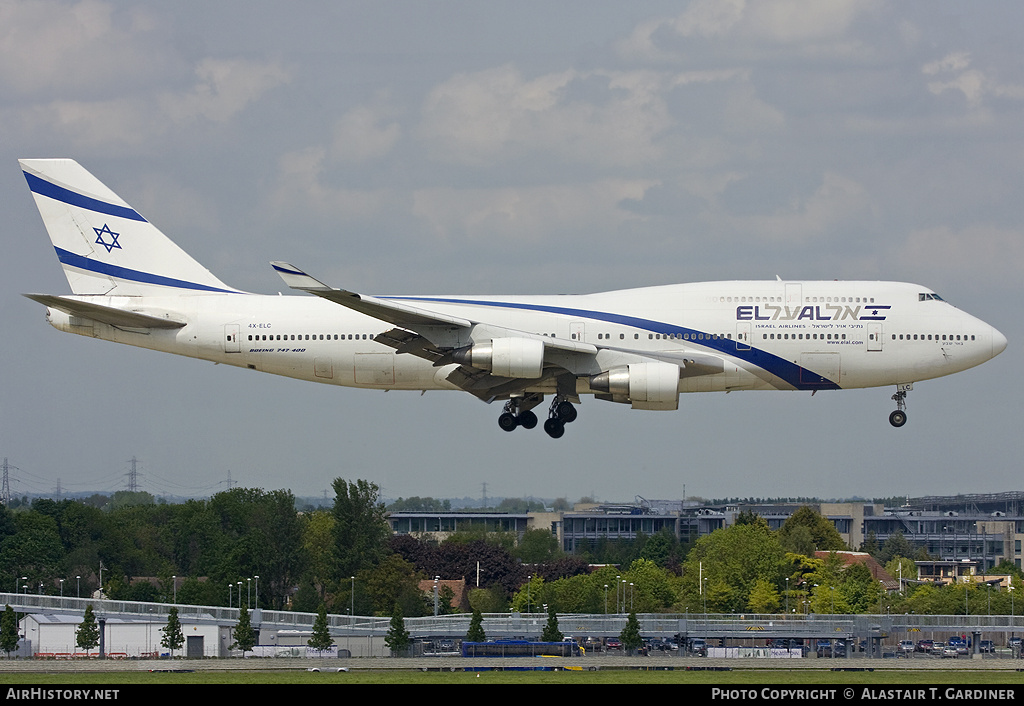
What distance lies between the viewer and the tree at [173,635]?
8019cm

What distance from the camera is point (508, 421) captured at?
59.5 meters

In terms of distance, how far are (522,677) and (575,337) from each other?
14.5 m

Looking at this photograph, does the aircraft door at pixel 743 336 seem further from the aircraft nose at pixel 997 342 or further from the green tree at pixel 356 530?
the green tree at pixel 356 530

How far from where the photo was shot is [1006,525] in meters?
186

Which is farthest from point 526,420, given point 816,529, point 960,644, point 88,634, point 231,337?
point 816,529

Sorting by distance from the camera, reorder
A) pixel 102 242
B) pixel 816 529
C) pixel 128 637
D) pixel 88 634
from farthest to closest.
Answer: pixel 816 529 < pixel 128 637 < pixel 88 634 < pixel 102 242

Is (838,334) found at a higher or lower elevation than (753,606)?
higher

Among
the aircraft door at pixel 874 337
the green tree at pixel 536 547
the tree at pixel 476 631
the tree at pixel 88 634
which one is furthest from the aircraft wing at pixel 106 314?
the green tree at pixel 536 547

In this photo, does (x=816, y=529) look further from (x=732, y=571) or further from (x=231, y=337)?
(x=231, y=337)

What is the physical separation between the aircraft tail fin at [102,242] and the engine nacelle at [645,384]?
16.9m

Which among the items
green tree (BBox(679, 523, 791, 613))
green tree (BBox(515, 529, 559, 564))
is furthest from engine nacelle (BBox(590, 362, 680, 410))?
green tree (BBox(515, 529, 559, 564))
